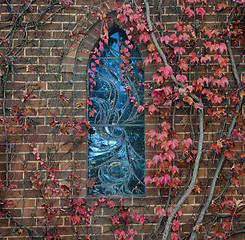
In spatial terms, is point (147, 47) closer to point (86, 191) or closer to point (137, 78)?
point (137, 78)

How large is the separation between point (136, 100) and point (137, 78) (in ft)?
0.92

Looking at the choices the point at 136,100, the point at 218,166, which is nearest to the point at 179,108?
the point at 136,100

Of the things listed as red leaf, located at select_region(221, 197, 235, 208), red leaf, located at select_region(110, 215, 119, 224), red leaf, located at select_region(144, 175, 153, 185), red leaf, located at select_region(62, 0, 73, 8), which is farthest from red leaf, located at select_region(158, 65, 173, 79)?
red leaf, located at select_region(110, 215, 119, 224)

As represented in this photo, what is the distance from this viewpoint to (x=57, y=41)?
3.90 m

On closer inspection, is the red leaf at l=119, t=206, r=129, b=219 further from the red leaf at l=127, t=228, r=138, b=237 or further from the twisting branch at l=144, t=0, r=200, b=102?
the twisting branch at l=144, t=0, r=200, b=102

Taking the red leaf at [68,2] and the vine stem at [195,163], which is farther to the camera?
the red leaf at [68,2]

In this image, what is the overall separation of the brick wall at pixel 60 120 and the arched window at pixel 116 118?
155 mm

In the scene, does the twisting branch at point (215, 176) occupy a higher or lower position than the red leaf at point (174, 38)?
lower

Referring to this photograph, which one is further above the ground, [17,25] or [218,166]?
[17,25]

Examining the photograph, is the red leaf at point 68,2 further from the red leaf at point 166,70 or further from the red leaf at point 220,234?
the red leaf at point 220,234

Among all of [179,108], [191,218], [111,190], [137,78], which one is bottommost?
[191,218]

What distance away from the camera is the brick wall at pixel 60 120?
376cm

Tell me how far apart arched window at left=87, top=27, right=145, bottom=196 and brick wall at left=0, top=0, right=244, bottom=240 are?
0.15 meters

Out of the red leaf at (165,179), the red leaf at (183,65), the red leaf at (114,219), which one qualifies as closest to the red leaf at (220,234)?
the red leaf at (165,179)
